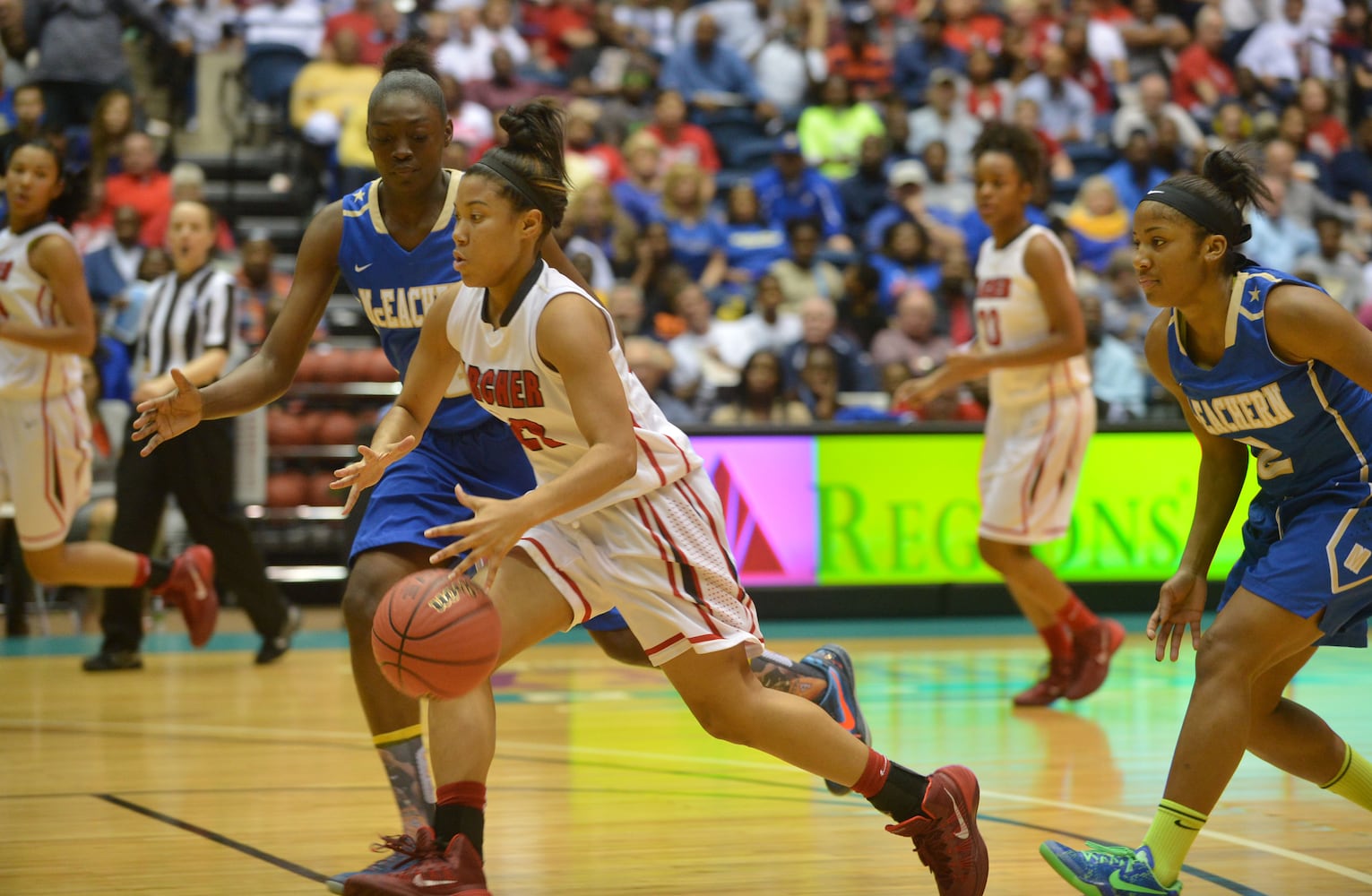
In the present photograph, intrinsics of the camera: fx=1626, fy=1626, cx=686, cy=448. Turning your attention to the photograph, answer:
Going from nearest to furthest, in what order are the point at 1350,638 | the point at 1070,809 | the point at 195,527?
the point at 1350,638, the point at 1070,809, the point at 195,527

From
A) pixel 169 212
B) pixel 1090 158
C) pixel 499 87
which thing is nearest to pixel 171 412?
pixel 169 212

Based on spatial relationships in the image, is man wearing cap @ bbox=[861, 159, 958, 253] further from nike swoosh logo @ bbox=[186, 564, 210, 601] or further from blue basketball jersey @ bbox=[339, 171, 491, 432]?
blue basketball jersey @ bbox=[339, 171, 491, 432]

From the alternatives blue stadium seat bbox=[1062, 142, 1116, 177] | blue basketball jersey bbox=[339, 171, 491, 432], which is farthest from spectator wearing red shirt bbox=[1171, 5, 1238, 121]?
Result: blue basketball jersey bbox=[339, 171, 491, 432]

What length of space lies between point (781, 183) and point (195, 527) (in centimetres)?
666

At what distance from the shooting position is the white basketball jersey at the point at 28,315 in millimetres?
6512

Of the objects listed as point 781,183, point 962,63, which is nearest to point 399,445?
point 781,183

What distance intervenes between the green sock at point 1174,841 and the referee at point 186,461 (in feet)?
17.4

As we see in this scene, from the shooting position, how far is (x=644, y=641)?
3408 mm

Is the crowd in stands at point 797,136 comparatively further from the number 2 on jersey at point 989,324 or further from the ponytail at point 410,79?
the ponytail at point 410,79

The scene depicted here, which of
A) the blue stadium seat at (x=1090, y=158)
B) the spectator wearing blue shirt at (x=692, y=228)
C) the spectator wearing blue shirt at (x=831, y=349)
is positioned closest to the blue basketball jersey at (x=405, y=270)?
the spectator wearing blue shirt at (x=831, y=349)

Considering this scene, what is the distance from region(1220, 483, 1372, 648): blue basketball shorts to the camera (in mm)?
3465

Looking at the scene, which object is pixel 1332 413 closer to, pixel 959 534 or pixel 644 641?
pixel 644 641

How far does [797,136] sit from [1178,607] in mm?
10820

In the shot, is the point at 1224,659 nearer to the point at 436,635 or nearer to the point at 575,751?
the point at 436,635
